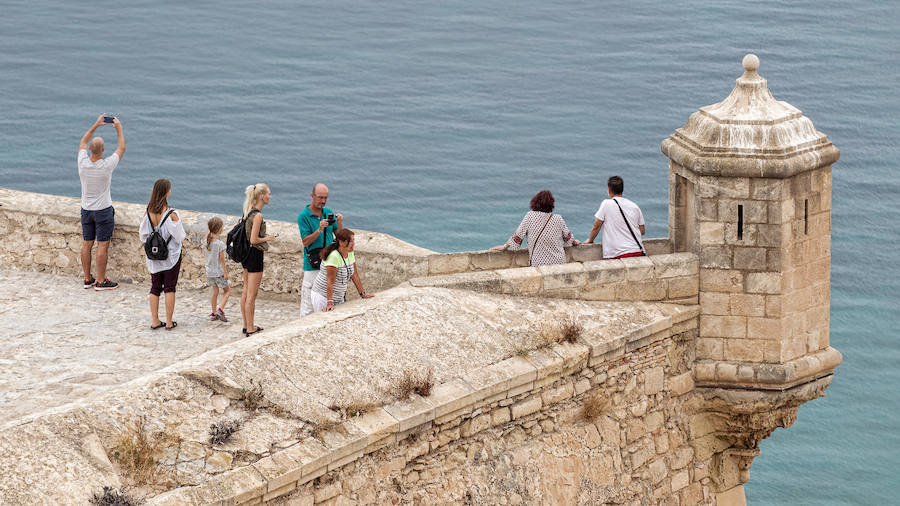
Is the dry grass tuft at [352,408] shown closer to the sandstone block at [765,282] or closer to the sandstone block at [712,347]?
the sandstone block at [712,347]

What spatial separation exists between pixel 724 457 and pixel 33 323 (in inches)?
274

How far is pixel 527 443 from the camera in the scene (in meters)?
11.4

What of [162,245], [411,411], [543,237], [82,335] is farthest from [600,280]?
[82,335]

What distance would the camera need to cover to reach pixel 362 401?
10.1 metres

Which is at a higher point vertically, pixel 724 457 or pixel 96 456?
pixel 96 456

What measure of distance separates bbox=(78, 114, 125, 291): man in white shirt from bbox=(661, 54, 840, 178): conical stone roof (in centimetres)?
596

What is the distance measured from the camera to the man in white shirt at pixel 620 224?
12.8 m

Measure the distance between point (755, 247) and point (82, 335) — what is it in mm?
6356

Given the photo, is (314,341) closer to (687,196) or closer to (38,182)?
(687,196)

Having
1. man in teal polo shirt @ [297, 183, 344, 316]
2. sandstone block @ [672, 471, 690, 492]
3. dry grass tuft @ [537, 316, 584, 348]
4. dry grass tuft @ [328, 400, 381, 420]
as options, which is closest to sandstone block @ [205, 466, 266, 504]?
dry grass tuft @ [328, 400, 381, 420]

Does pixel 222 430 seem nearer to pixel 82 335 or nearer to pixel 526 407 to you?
pixel 526 407

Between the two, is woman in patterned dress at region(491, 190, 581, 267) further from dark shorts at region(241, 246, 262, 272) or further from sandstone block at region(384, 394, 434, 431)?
sandstone block at region(384, 394, 434, 431)

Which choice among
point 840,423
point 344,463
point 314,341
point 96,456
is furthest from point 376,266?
point 840,423

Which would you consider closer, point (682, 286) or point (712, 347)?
point (682, 286)
